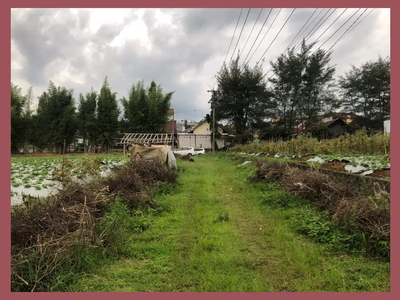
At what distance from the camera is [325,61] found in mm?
27078

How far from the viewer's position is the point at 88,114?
2717cm

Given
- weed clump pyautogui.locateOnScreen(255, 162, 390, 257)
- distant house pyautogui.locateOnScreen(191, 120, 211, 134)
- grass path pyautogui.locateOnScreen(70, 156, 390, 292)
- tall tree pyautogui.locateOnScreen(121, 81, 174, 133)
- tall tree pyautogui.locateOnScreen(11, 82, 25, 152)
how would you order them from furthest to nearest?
distant house pyautogui.locateOnScreen(191, 120, 211, 134) → tall tree pyautogui.locateOnScreen(121, 81, 174, 133) → tall tree pyautogui.locateOnScreen(11, 82, 25, 152) → weed clump pyautogui.locateOnScreen(255, 162, 390, 257) → grass path pyautogui.locateOnScreen(70, 156, 390, 292)

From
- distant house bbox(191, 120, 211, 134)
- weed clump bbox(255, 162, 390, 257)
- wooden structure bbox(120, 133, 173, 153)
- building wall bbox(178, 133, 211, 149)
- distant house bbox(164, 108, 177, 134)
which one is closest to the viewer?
weed clump bbox(255, 162, 390, 257)

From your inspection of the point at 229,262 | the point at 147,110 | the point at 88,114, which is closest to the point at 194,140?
the point at 147,110

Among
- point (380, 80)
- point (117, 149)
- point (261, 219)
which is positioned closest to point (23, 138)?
point (117, 149)

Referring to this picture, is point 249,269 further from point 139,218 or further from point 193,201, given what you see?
point 193,201

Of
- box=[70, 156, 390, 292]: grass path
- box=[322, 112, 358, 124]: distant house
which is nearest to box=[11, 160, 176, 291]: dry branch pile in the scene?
box=[70, 156, 390, 292]: grass path

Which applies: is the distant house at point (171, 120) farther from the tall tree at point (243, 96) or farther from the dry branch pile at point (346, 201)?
the dry branch pile at point (346, 201)

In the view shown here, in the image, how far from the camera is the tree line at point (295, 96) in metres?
27.5

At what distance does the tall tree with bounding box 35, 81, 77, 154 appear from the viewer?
25562 mm

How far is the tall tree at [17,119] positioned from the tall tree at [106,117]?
24.8ft

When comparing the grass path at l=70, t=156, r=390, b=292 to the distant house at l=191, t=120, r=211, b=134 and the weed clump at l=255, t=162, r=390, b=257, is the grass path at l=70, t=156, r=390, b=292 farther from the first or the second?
the distant house at l=191, t=120, r=211, b=134

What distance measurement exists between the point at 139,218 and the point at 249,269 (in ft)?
7.37

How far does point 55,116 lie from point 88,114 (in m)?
3.23
